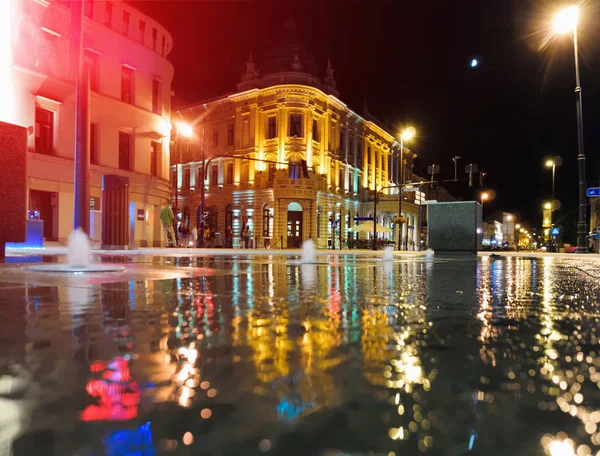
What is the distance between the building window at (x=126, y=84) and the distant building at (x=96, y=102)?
0.21ft

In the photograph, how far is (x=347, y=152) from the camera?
50.5 m

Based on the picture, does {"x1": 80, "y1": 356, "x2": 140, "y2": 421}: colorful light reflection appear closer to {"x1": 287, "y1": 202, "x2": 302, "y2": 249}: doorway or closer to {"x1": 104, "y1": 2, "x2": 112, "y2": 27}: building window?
{"x1": 104, "y1": 2, "x2": 112, "y2": 27}: building window

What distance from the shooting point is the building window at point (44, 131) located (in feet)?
74.3

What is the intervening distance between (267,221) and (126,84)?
20071 mm

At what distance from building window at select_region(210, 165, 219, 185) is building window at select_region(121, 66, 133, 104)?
63.6 feet

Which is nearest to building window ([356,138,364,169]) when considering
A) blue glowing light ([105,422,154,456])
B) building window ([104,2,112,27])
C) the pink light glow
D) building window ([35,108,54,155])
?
building window ([104,2,112,27])

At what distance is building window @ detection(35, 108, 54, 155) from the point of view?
22.6 meters

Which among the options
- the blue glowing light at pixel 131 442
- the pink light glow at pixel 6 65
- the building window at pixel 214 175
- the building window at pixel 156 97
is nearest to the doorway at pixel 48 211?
the pink light glow at pixel 6 65

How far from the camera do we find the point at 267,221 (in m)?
44.2

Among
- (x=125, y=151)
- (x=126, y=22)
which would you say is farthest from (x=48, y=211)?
(x=126, y=22)

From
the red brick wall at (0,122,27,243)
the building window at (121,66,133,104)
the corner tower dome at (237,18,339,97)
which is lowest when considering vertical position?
the red brick wall at (0,122,27,243)

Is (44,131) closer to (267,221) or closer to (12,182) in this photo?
(12,182)

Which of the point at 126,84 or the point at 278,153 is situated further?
the point at 278,153

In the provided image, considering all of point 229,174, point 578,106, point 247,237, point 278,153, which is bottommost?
point 247,237
